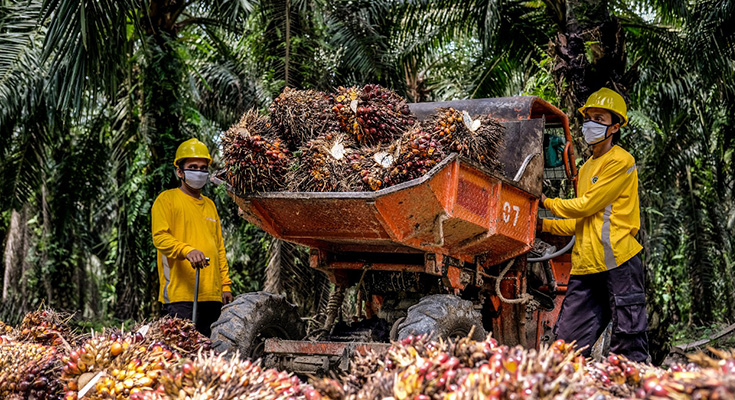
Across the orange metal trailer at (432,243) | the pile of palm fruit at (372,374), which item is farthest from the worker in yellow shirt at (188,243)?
the pile of palm fruit at (372,374)

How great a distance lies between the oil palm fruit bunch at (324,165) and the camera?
16.3 ft

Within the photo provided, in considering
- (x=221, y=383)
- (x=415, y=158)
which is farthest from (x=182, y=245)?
(x=221, y=383)

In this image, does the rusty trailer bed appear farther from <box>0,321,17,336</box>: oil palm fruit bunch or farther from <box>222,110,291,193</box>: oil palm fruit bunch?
<box>0,321,17,336</box>: oil palm fruit bunch

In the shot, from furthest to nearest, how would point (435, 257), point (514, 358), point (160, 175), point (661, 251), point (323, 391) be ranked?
point (661, 251) < point (160, 175) < point (435, 257) < point (323, 391) < point (514, 358)

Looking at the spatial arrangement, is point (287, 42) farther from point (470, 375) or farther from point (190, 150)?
point (470, 375)

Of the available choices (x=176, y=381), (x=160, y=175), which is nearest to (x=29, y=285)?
(x=160, y=175)

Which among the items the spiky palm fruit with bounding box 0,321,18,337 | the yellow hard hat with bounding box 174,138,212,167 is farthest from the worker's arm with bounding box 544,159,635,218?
the spiky palm fruit with bounding box 0,321,18,337

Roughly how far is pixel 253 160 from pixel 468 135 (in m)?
1.51

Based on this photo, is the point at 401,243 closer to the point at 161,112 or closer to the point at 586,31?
the point at 586,31

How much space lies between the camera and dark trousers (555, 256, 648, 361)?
479cm

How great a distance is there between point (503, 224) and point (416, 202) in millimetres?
895

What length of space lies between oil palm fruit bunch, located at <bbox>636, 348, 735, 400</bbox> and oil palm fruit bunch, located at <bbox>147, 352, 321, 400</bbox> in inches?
48.1

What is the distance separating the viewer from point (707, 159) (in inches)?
616

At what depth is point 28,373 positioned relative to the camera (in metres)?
3.59
